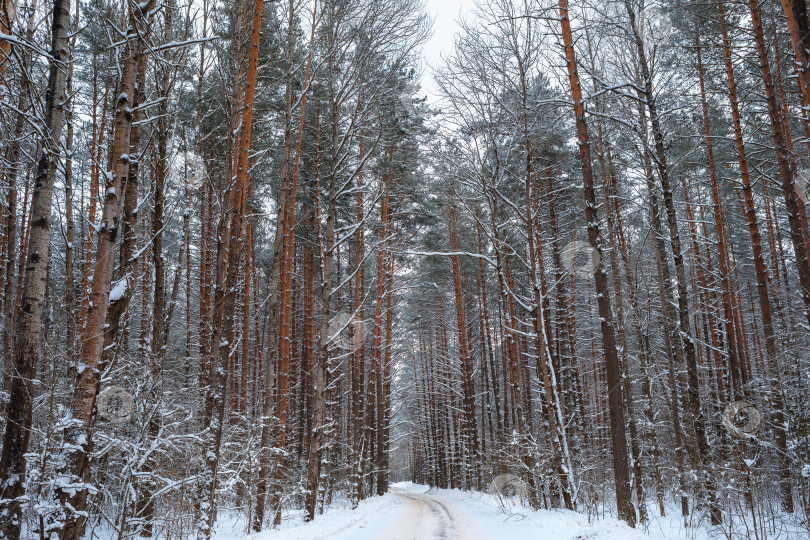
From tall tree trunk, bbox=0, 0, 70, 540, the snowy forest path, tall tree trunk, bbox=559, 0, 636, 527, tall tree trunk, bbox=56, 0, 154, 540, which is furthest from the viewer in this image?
the snowy forest path

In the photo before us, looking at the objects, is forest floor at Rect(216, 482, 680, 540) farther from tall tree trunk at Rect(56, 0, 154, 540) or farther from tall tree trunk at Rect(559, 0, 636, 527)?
tall tree trunk at Rect(56, 0, 154, 540)

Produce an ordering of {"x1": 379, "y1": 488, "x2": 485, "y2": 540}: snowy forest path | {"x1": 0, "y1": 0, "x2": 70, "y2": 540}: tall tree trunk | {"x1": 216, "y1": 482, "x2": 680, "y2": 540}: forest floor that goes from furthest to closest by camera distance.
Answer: {"x1": 379, "y1": 488, "x2": 485, "y2": 540}: snowy forest path < {"x1": 216, "y1": 482, "x2": 680, "y2": 540}: forest floor < {"x1": 0, "y1": 0, "x2": 70, "y2": 540}: tall tree trunk

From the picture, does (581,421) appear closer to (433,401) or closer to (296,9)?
(433,401)

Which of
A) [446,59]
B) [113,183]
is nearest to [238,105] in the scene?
[113,183]

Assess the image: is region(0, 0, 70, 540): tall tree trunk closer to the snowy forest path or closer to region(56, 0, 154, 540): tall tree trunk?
region(56, 0, 154, 540): tall tree trunk

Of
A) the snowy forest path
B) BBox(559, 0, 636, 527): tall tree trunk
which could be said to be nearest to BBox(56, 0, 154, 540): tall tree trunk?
the snowy forest path

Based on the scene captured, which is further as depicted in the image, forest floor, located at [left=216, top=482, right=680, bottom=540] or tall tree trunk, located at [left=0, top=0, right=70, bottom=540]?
forest floor, located at [left=216, top=482, right=680, bottom=540]

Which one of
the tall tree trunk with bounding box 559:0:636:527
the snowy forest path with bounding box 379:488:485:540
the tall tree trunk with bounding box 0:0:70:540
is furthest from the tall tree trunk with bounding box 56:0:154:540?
the tall tree trunk with bounding box 559:0:636:527

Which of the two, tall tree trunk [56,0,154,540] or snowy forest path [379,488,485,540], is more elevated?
tall tree trunk [56,0,154,540]

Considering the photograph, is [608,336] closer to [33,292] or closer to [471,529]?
[471,529]

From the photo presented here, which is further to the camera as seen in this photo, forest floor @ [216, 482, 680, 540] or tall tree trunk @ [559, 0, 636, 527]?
tall tree trunk @ [559, 0, 636, 527]

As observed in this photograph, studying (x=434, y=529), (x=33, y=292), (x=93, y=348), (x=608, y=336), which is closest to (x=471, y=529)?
(x=434, y=529)

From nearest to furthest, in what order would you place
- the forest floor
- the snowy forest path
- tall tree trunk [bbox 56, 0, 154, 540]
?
1. tall tree trunk [bbox 56, 0, 154, 540]
2. the forest floor
3. the snowy forest path

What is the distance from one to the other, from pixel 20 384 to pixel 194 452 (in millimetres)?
3235
